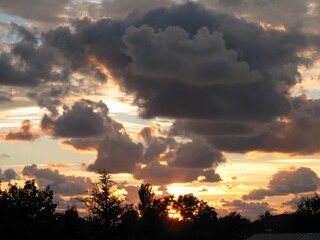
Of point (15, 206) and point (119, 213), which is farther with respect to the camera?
point (15, 206)

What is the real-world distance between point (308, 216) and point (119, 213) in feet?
278

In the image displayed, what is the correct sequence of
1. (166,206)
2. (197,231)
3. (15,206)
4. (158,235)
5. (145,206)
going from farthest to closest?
(166,206) → (145,206) → (197,231) → (158,235) → (15,206)

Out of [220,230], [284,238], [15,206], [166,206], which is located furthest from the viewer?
[166,206]

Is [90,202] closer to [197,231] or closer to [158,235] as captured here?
[158,235]

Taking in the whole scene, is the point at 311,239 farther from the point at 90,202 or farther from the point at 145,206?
the point at 145,206

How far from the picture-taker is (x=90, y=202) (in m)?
85.4

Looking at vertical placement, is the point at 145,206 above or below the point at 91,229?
above

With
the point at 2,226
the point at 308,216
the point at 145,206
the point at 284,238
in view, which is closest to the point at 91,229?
the point at 2,226

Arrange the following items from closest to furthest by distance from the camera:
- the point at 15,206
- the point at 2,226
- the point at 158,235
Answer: the point at 2,226 < the point at 15,206 < the point at 158,235

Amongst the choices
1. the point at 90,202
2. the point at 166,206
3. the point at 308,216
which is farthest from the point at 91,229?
the point at 166,206

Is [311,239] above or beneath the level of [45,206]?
beneath

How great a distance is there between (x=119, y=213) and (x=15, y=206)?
15.9m

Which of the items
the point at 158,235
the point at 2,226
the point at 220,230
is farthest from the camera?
the point at 220,230

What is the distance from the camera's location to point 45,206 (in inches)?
3740
